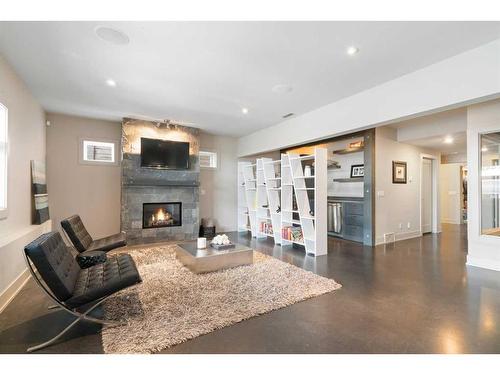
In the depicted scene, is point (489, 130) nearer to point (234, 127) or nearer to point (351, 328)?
point (351, 328)

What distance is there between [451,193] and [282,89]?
835 cm

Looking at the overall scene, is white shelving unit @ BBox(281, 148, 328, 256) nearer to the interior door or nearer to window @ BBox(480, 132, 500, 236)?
window @ BBox(480, 132, 500, 236)

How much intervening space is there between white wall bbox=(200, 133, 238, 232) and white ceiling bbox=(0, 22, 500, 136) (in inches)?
103

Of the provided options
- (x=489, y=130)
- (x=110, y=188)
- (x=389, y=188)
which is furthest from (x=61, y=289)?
(x=389, y=188)

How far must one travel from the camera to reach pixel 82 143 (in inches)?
218

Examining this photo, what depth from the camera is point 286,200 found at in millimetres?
5516

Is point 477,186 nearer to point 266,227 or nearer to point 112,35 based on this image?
point 266,227

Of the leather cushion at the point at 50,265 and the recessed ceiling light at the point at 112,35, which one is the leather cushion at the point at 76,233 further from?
the recessed ceiling light at the point at 112,35

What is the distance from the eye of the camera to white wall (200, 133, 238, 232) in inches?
277

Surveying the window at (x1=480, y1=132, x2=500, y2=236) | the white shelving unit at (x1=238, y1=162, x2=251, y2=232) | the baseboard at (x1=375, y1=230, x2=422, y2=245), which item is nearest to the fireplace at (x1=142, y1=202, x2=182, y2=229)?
the white shelving unit at (x1=238, y1=162, x2=251, y2=232)

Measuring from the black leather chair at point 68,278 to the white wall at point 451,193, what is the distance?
10375 mm

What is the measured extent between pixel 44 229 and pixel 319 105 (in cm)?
548

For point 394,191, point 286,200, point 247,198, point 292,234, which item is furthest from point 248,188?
point 394,191
